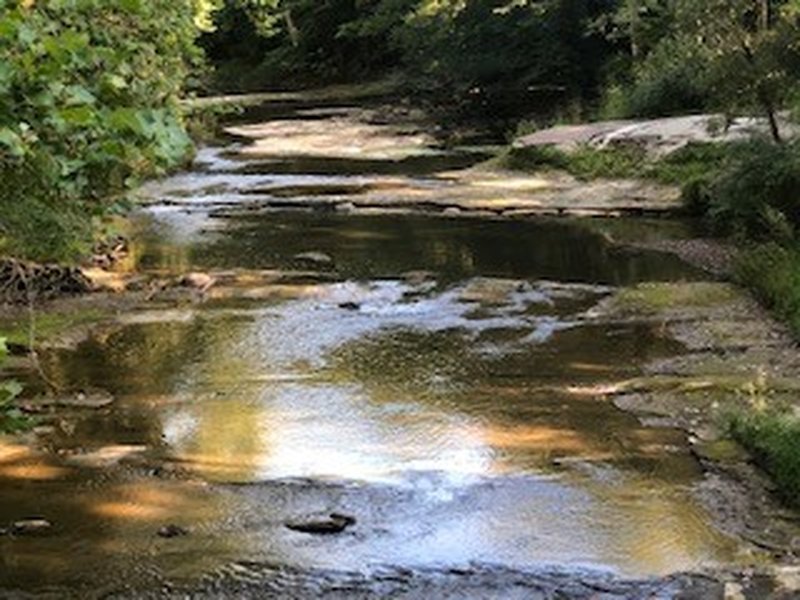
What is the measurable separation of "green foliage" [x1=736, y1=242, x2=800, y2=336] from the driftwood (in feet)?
27.6

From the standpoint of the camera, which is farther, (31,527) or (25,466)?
(25,466)

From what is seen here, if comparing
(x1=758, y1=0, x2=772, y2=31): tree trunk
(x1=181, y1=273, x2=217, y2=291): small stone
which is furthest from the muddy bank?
(x1=181, y1=273, x2=217, y2=291): small stone

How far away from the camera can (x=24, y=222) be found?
9508mm

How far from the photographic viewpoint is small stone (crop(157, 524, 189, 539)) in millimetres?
8195

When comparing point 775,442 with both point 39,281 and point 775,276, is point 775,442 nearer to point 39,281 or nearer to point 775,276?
point 775,276

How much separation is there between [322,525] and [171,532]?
992 mm

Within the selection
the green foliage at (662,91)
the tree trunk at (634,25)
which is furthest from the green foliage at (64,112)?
the tree trunk at (634,25)

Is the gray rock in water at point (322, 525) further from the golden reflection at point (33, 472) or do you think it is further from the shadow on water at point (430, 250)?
the shadow on water at point (430, 250)

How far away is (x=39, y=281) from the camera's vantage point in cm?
1570

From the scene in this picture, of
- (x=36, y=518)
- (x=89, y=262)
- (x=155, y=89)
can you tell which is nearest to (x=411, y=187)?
(x=89, y=262)

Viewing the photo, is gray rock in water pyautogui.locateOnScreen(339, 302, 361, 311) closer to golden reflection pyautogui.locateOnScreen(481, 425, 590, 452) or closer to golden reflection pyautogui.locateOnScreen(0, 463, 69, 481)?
golden reflection pyautogui.locateOnScreen(481, 425, 590, 452)

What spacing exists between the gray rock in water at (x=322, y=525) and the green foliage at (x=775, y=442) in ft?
9.96

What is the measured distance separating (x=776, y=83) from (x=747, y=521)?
422 inches

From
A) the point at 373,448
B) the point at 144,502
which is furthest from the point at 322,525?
the point at 373,448
